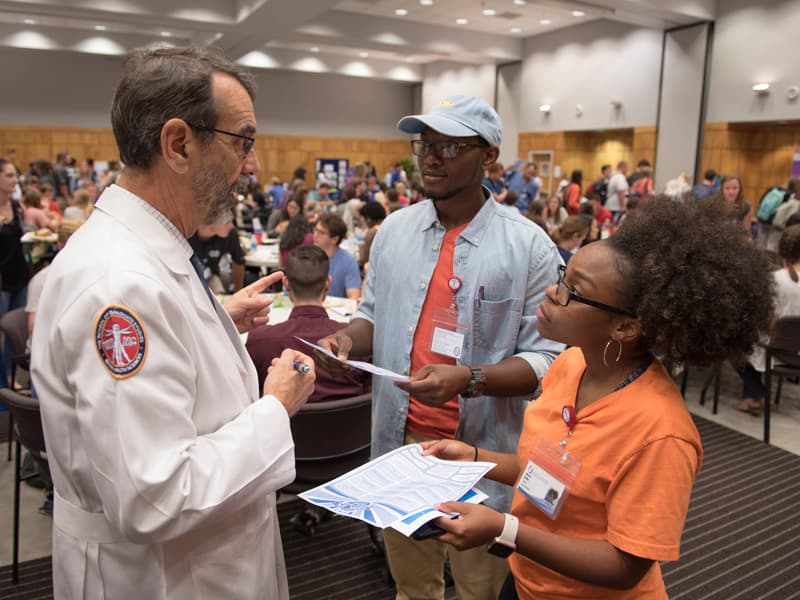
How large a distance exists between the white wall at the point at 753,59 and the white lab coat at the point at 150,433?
40.3 feet

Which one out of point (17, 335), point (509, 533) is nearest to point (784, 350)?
point (509, 533)

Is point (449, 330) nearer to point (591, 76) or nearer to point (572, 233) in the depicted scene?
point (572, 233)

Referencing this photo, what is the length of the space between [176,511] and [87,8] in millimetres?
12758

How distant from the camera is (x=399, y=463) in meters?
1.41

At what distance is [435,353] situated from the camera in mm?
1899

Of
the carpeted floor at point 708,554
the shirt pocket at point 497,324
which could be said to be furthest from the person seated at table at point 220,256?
the shirt pocket at point 497,324

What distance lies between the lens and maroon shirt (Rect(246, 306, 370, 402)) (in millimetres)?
2658

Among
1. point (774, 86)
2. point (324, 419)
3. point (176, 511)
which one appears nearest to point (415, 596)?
point (324, 419)

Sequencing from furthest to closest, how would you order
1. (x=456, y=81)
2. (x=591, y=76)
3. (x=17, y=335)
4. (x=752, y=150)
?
(x=456, y=81) → (x=591, y=76) → (x=752, y=150) → (x=17, y=335)

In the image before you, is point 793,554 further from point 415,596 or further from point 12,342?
point 12,342

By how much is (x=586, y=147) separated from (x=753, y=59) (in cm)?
515

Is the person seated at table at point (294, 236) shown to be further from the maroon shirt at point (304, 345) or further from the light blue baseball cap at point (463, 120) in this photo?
the light blue baseball cap at point (463, 120)

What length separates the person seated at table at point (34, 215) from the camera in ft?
25.7

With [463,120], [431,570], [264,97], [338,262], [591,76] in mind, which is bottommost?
[431,570]
